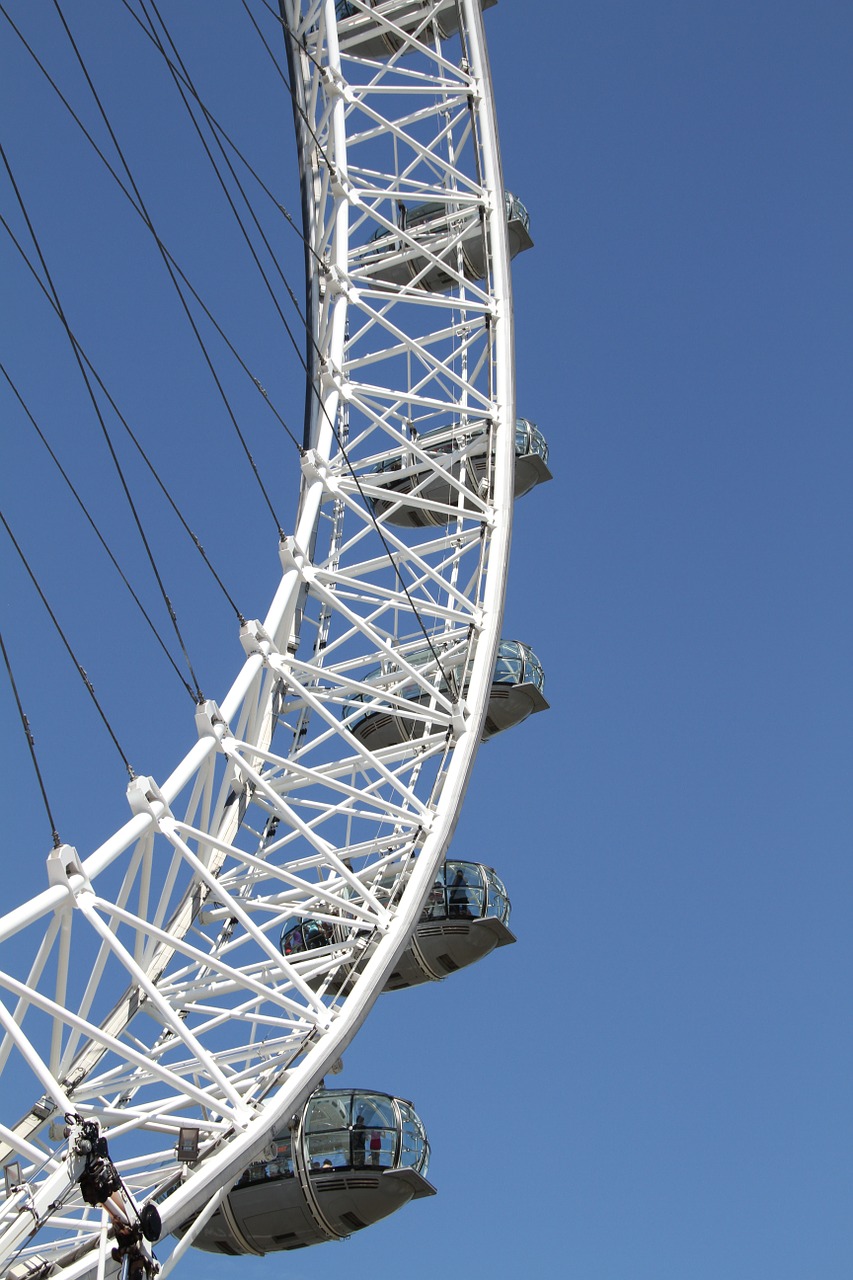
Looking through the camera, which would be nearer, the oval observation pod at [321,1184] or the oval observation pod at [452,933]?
the oval observation pod at [321,1184]

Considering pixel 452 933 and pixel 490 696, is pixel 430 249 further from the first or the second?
pixel 452 933

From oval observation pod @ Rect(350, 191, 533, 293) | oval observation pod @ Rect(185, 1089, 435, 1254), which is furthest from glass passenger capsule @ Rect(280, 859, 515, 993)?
oval observation pod @ Rect(350, 191, 533, 293)

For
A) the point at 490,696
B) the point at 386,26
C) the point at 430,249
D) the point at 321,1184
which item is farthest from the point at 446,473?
the point at 386,26

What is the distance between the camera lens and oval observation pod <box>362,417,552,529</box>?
1091 inches

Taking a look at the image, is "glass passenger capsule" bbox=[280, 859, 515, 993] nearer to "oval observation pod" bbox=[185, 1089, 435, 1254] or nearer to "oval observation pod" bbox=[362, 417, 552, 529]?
"oval observation pod" bbox=[185, 1089, 435, 1254]

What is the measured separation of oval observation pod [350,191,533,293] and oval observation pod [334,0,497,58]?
3.30m

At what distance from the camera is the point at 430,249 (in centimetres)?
3173

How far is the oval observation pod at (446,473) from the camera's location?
27.7 m

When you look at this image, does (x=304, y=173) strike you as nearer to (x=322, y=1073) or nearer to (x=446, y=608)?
(x=446, y=608)

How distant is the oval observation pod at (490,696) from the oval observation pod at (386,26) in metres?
11.8

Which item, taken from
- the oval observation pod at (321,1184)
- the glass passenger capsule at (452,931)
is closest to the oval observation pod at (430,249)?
the glass passenger capsule at (452,931)

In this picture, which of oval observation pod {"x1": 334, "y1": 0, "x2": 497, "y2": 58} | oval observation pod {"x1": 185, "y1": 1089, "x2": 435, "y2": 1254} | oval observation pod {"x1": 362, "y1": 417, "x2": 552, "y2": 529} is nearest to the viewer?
oval observation pod {"x1": 185, "y1": 1089, "x2": 435, "y2": 1254}

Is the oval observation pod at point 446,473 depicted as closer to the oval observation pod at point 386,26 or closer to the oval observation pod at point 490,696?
the oval observation pod at point 490,696

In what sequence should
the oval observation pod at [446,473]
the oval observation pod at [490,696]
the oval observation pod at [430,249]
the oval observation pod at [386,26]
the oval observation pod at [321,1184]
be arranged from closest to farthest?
the oval observation pod at [321,1184]
the oval observation pod at [490,696]
the oval observation pod at [446,473]
the oval observation pod at [430,249]
the oval observation pod at [386,26]
